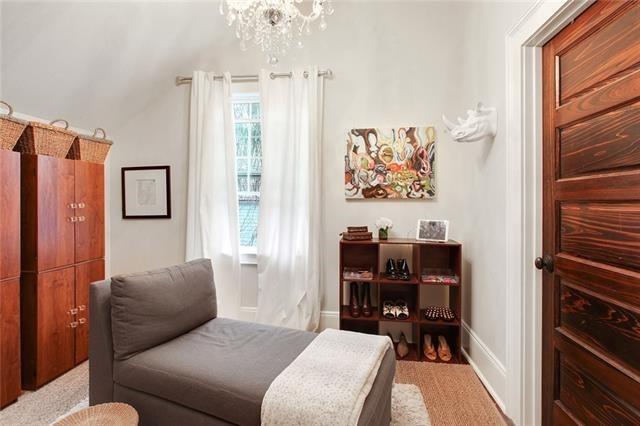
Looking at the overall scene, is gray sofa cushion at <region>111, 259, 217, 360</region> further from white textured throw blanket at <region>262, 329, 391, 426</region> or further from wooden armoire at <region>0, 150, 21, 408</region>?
wooden armoire at <region>0, 150, 21, 408</region>

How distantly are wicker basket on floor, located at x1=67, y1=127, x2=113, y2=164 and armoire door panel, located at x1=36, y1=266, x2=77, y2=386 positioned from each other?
88cm

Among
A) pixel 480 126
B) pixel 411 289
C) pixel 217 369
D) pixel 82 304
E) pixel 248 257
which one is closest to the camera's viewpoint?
pixel 217 369

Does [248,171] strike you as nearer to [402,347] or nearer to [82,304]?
[82,304]

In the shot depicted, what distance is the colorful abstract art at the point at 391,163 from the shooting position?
8.81ft

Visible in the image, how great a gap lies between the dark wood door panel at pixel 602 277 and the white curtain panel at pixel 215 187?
2.43 meters

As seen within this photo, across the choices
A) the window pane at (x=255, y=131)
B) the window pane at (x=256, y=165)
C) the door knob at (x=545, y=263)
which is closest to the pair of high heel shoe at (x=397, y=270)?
the door knob at (x=545, y=263)

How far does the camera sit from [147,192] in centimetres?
306

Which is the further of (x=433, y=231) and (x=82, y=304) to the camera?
(x=433, y=231)

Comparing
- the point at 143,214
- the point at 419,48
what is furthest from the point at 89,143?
the point at 419,48

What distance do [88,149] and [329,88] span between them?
211 centimetres

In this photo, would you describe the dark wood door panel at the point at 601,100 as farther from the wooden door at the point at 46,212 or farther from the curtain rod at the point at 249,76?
the wooden door at the point at 46,212

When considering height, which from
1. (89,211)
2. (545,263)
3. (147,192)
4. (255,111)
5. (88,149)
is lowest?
(545,263)

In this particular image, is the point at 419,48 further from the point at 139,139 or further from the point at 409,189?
the point at 139,139

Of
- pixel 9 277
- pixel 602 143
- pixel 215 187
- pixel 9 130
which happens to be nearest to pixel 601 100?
pixel 602 143
